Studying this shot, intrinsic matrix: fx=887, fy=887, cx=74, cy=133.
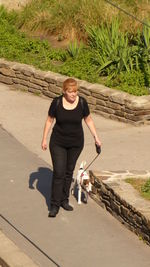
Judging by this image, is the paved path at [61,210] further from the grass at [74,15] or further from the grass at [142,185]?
the grass at [74,15]

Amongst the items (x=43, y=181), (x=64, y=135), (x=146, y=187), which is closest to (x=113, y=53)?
(x=43, y=181)

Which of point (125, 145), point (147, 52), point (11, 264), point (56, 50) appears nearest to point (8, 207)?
point (11, 264)

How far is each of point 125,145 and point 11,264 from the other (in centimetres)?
448

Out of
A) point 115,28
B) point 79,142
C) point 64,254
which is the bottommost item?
point 64,254

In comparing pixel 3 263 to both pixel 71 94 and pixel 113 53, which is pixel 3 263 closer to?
pixel 71 94

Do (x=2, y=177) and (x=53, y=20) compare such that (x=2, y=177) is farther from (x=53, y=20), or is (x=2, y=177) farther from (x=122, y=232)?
(x=53, y=20)

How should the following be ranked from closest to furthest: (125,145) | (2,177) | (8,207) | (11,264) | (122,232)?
(11,264), (122,232), (8,207), (2,177), (125,145)

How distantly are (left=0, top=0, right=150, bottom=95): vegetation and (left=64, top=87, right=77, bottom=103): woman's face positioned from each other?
4.35m

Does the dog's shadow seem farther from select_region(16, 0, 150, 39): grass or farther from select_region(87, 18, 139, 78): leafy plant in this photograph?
select_region(16, 0, 150, 39): grass

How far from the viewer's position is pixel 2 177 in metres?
10.9

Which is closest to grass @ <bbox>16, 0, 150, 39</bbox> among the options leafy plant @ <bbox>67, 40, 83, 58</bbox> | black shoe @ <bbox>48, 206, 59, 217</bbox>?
leafy plant @ <bbox>67, 40, 83, 58</bbox>

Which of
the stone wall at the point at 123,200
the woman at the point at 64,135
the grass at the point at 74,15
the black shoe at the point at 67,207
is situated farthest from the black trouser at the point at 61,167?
the grass at the point at 74,15

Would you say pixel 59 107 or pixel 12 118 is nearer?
pixel 59 107

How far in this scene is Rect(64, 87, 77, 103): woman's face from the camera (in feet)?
30.2
